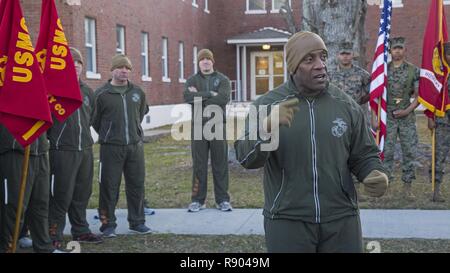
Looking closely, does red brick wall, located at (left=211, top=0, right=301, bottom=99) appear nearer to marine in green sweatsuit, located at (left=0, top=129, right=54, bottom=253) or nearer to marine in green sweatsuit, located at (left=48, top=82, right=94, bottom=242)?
marine in green sweatsuit, located at (left=48, top=82, right=94, bottom=242)

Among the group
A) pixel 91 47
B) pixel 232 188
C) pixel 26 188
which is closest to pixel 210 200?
pixel 232 188

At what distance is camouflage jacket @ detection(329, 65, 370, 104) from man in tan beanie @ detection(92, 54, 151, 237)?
9.78ft

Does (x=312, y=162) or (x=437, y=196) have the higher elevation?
(x=312, y=162)

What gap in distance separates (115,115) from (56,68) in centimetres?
129

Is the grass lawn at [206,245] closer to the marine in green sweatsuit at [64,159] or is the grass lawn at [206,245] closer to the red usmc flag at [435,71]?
the marine in green sweatsuit at [64,159]

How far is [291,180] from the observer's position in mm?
3521

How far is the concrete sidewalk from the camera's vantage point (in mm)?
6723

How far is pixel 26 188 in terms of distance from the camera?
18.3 ft

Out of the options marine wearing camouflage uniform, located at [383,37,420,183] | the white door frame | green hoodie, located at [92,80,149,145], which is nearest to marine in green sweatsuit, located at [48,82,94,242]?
green hoodie, located at [92,80,149,145]

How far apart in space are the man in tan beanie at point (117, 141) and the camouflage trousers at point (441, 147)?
14.2ft

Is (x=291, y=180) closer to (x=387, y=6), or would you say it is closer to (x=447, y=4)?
(x=387, y=6)

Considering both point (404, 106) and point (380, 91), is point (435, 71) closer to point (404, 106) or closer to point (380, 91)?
point (404, 106)
